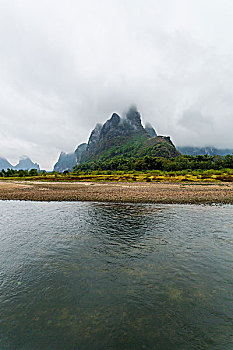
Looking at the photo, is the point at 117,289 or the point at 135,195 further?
the point at 135,195

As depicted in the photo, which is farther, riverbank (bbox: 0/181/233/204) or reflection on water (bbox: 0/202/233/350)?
riverbank (bbox: 0/181/233/204)

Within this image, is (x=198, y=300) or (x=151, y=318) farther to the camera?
(x=198, y=300)

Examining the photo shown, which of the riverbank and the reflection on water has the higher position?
the riverbank

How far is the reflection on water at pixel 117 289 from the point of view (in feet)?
24.8

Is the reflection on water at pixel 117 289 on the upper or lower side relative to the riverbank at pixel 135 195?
lower

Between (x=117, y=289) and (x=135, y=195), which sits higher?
(x=135, y=195)

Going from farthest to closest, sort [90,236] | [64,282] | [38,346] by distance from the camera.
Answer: [90,236] → [64,282] → [38,346]

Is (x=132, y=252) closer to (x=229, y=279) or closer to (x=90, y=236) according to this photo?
(x=90, y=236)

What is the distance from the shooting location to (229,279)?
11.3 meters

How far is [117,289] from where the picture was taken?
34.6ft

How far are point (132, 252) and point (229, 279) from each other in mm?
7102

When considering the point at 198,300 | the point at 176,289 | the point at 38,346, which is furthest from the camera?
the point at 176,289

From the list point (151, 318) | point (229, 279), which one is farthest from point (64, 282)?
point (229, 279)

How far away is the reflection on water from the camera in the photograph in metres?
7.55
